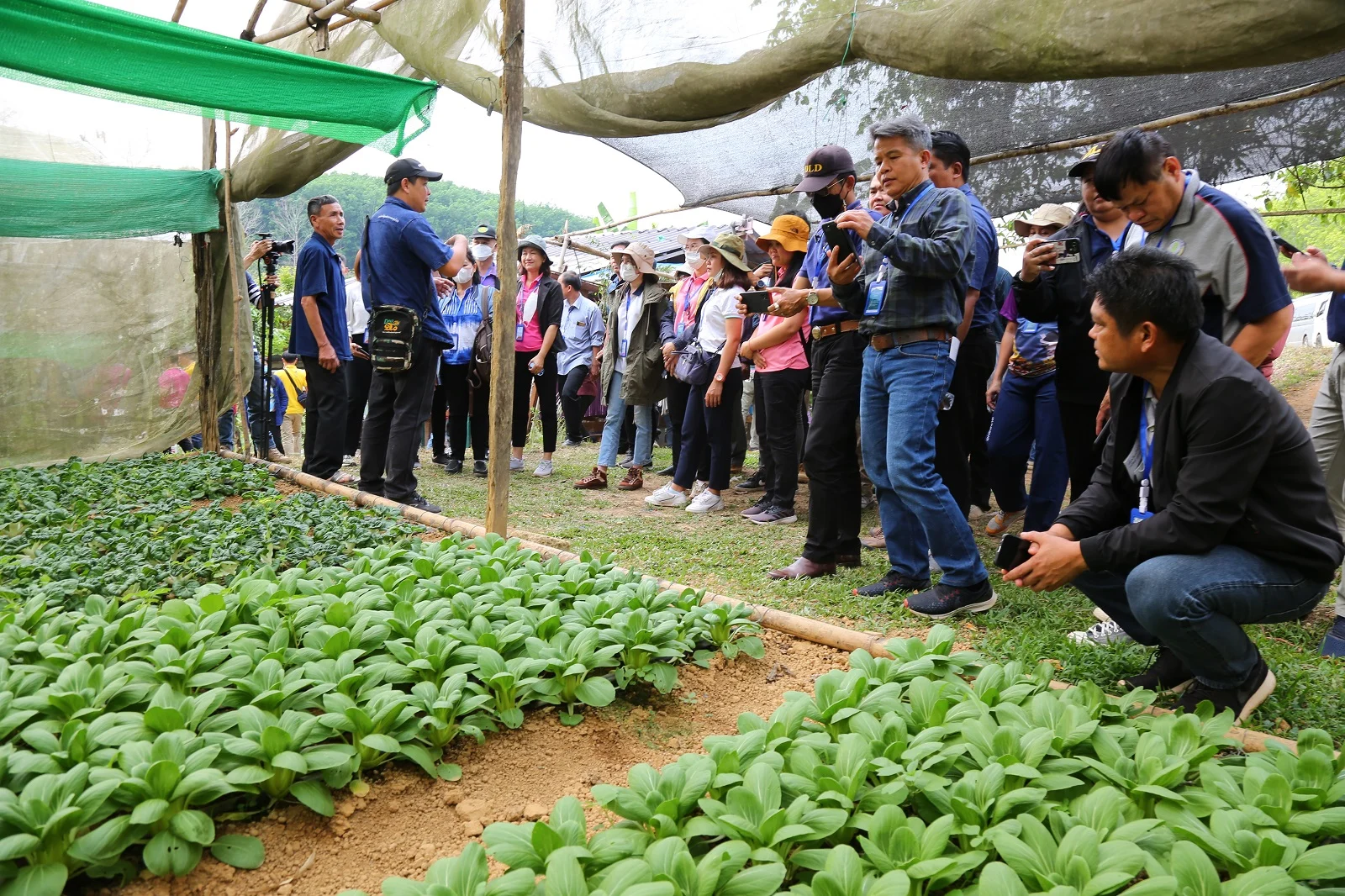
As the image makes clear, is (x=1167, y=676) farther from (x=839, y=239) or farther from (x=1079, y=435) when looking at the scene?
(x=839, y=239)

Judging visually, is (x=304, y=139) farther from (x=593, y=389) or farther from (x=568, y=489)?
(x=593, y=389)

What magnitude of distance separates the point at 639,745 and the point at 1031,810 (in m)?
1.12

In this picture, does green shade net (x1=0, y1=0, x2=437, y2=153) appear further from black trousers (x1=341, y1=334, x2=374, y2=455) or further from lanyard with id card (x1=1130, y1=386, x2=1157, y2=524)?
lanyard with id card (x1=1130, y1=386, x2=1157, y2=524)

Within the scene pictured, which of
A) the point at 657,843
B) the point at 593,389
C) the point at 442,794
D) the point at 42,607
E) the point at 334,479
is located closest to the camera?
the point at 657,843

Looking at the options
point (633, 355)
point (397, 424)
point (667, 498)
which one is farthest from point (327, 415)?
point (667, 498)

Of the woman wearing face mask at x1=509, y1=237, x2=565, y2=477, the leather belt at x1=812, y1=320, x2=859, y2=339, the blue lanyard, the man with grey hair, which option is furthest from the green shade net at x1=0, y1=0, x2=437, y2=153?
the blue lanyard

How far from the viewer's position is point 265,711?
2.37 m

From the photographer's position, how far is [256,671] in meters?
2.50

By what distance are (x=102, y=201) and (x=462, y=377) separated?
3094mm

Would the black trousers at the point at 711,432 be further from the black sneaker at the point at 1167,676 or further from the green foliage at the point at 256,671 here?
the black sneaker at the point at 1167,676

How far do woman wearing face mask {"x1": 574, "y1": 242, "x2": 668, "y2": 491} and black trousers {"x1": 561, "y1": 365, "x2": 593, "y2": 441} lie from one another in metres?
0.96

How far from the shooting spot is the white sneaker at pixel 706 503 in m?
6.56

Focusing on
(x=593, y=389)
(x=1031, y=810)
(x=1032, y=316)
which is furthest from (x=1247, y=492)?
(x=593, y=389)

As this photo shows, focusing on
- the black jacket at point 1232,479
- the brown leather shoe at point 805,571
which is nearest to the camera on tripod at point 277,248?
the brown leather shoe at point 805,571
